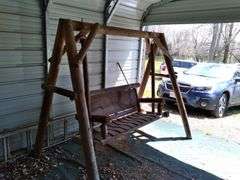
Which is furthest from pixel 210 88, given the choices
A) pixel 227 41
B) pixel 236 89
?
pixel 227 41

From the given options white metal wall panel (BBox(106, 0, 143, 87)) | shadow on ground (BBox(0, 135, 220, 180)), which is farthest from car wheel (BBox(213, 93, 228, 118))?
shadow on ground (BBox(0, 135, 220, 180))

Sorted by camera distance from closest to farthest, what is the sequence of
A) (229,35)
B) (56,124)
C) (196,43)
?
1. (56,124)
2. (229,35)
3. (196,43)

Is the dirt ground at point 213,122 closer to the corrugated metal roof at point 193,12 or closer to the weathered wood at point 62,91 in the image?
the corrugated metal roof at point 193,12

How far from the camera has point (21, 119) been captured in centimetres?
434

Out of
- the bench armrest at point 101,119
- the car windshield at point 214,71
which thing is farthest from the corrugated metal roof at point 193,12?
the bench armrest at point 101,119

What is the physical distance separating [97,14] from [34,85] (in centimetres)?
192

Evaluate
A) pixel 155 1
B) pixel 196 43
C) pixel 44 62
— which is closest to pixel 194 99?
pixel 155 1

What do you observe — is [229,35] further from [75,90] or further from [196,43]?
[75,90]

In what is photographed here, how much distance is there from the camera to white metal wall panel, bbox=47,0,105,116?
14.5 ft

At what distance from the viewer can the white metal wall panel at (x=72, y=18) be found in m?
4.43

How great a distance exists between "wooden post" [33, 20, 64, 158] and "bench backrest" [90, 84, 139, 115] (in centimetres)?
73

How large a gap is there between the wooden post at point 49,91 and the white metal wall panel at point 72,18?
836 mm

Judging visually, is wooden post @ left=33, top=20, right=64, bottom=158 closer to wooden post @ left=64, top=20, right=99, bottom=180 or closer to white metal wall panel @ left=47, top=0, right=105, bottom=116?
wooden post @ left=64, top=20, right=99, bottom=180

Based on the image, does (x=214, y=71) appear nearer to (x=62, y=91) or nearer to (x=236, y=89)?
(x=236, y=89)
